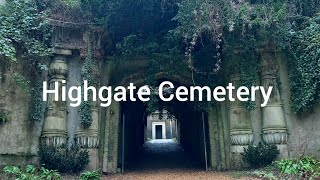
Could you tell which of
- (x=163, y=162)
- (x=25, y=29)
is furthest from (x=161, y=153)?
(x=25, y=29)

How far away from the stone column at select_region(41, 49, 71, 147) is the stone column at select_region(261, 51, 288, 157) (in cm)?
466

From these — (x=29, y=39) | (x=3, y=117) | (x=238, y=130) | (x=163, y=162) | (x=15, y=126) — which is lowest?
(x=163, y=162)

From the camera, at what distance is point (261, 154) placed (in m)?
7.54

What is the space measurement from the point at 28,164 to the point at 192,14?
16.0 ft

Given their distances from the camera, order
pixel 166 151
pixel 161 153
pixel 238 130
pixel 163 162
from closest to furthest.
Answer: pixel 238 130
pixel 163 162
pixel 161 153
pixel 166 151

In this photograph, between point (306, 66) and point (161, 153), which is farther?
point (161, 153)

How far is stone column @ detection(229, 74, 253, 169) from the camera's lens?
25.9ft

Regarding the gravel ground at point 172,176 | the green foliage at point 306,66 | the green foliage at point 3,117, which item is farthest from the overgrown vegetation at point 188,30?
the gravel ground at point 172,176

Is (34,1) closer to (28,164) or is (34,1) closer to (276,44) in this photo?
(28,164)

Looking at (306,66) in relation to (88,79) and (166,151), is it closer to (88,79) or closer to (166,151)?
(88,79)

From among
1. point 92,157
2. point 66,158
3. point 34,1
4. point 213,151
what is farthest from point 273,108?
point 34,1

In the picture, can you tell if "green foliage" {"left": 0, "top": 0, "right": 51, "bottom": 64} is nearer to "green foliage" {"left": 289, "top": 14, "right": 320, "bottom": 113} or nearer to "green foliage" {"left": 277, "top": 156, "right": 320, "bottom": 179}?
"green foliage" {"left": 277, "top": 156, "right": 320, "bottom": 179}

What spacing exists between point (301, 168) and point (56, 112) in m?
5.33

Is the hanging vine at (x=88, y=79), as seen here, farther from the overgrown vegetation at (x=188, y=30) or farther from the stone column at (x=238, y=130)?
the stone column at (x=238, y=130)
